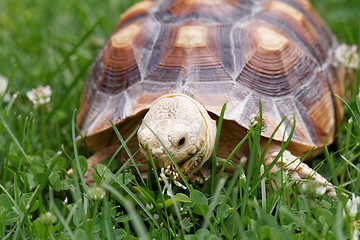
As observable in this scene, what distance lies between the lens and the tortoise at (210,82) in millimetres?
2182

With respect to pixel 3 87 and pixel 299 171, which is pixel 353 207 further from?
pixel 3 87

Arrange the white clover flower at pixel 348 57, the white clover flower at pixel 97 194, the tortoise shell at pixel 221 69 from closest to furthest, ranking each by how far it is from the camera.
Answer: the white clover flower at pixel 97 194, the tortoise shell at pixel 221 69, the white clover flower at pixel 348 57

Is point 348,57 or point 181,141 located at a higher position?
point 348,57

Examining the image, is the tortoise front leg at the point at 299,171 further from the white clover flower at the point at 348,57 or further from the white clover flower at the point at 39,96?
the white clover flower at the point at 39,96

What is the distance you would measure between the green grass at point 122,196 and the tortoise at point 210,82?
147 mm

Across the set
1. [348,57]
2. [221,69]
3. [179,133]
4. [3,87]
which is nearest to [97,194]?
[179,133]

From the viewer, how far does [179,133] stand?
6.42 ft

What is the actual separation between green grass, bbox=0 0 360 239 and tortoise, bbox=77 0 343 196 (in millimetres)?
147

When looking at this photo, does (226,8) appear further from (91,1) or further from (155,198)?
(91,1)

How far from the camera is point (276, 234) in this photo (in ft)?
5.24

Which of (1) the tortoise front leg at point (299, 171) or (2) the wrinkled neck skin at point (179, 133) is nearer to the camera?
(2) the wrinkled neck skin at point (179, 133)

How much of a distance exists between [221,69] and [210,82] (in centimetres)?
11

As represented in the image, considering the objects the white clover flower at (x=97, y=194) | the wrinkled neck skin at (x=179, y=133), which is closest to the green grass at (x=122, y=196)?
the white clover flower at (x=97, y=194)

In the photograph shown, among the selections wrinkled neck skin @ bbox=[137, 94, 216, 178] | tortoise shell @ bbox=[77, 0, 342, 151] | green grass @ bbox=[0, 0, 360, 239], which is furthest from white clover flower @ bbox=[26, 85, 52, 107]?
wrinkled neck skin @ bbox=[137, 94, 216, 178]
